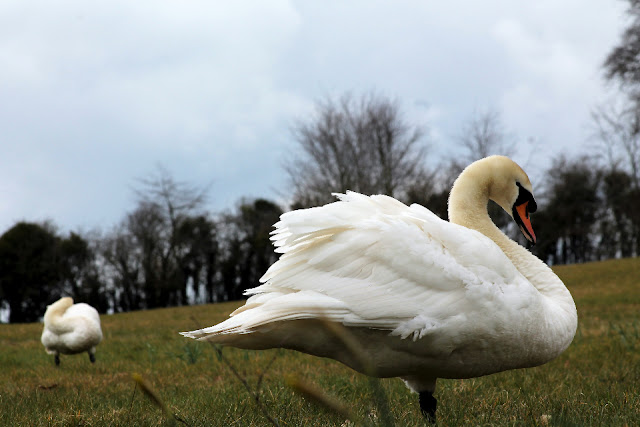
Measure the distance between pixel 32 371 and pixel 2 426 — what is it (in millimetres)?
3437

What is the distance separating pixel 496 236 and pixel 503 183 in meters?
0.37

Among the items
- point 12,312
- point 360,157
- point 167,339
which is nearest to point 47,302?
point 12,312

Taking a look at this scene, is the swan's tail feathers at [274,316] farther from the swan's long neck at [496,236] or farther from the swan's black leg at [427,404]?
the swan's long neck at [496,236]

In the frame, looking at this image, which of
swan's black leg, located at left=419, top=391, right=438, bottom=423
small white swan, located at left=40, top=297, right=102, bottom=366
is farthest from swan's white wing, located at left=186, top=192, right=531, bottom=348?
small white swan, located at left=40, top=297, right=102, bottom=366

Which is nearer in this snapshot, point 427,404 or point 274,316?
point 274,316

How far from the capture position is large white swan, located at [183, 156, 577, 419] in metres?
2.43

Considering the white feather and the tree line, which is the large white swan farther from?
the tree line

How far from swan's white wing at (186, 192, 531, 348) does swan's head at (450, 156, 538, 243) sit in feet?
3.15

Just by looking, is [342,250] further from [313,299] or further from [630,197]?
[630,197]

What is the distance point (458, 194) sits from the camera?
11.9ft

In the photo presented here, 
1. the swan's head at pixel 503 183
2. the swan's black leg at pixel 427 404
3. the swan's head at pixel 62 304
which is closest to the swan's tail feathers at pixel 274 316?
the swan's black leg at pixel 427 404

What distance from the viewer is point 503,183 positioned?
3670 millimetres

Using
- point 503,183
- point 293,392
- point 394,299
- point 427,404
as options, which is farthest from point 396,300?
point 503,183

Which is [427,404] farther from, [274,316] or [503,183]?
[503,183]
